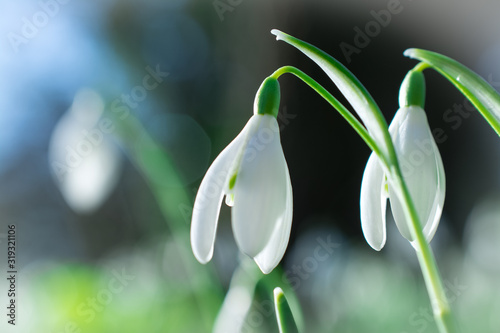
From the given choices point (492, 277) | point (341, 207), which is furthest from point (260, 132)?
point (341, 207)

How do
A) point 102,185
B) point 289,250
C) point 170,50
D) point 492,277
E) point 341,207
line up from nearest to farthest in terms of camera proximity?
point 102,185
point 492,277
point 289,250
point 341,207
point 170,50

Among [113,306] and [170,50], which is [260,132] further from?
[170,50]

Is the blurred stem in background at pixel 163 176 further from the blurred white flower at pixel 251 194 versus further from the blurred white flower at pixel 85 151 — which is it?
the blurred white flower at pixel 251 194

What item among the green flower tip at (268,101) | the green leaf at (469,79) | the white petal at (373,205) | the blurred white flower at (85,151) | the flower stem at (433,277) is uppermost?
the blurred white flower at (85,151)

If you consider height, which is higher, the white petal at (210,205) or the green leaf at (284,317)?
the white petal at (210,205)

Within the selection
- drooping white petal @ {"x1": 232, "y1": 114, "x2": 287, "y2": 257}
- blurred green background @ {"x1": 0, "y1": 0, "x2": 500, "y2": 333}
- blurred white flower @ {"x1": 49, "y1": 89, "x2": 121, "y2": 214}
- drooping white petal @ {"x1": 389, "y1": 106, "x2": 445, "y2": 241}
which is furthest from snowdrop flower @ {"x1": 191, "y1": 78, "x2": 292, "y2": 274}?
blurred green background @ {"x1": 0, "y1": 0, "x2": 500, "y2": 333}

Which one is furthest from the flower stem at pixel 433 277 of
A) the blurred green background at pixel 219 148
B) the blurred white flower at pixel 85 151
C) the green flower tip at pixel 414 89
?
the blurred green background at pixel 219 148

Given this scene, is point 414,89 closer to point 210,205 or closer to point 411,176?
point 411,176

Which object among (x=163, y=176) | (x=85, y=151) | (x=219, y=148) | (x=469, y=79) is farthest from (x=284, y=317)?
(x=219, y=148)
